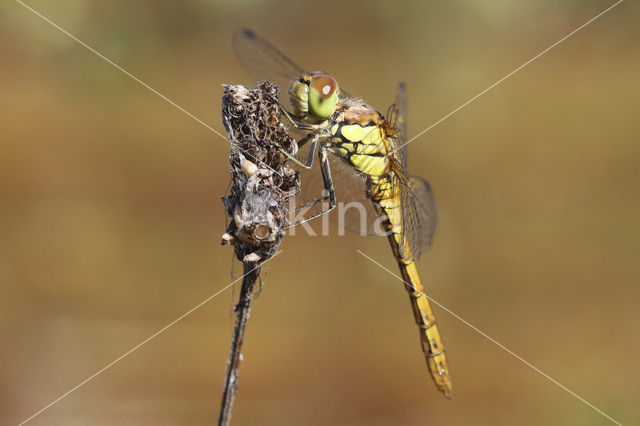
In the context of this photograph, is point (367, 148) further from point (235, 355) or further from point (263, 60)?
point (235, 355)

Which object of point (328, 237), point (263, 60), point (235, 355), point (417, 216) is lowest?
point (235, 355)

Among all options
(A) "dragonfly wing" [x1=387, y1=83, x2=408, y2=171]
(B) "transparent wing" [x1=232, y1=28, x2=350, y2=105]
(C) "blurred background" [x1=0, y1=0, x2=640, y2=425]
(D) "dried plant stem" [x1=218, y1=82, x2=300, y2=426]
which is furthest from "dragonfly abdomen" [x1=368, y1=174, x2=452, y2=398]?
(D) "dried plant stem" [x1=218, y1=82, x2=300, y2=426]

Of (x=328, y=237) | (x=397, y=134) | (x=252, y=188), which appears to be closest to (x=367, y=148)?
(x=397, y=134)

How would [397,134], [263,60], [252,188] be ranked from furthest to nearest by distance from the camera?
1. [397,134]
2. [263,60]
3. [252,188]

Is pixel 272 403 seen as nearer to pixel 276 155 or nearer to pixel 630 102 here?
pixel 276 155

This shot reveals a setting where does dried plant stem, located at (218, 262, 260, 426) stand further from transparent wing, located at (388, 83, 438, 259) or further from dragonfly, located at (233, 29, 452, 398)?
transparent wing, located at (388, 83, 438, 259)

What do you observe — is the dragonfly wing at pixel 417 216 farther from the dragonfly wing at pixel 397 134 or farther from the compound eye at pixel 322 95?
the compound eye at pixel 322 95

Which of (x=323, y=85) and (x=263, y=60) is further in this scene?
(x=263, y=60)
